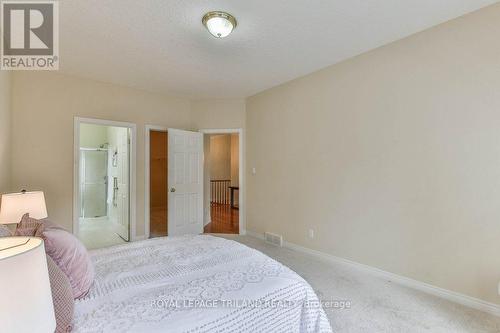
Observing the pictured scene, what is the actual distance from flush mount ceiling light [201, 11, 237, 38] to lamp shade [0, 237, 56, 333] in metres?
2.20

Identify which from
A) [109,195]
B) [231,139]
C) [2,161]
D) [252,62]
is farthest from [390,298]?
[231,139]

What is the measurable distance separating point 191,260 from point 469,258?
254 centimetres

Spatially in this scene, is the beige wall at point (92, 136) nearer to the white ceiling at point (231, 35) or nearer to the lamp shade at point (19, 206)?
the white ceiling at point (231, 35)

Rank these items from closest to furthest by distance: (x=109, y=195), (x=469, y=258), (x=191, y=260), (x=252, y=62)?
(x=191, y=260) < (x=469, y=258) < (x=252, y=62) < (x=109, y=195)

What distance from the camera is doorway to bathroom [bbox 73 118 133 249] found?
4.50 metres

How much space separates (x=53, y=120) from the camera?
3.50 meters

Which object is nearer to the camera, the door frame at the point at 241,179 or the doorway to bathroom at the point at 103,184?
the doorway to bathroom at the point at 103,184

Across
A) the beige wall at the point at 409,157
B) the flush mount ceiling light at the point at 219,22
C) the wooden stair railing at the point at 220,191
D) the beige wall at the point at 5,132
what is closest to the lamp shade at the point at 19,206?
the beige wall at the point at 5,132

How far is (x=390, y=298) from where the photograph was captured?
2.41 meters

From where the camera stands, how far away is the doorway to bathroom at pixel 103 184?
4.50m

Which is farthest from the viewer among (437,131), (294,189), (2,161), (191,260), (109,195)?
(109,195)

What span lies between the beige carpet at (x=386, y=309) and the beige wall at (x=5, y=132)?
3757 mm

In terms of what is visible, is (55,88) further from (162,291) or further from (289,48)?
(162,291)

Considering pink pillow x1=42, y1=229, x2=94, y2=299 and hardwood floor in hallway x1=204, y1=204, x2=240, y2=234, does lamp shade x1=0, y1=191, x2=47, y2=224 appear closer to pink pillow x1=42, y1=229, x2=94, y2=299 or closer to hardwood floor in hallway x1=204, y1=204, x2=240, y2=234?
pink pillow x1=42, y1=229, x2=94, y2=299
